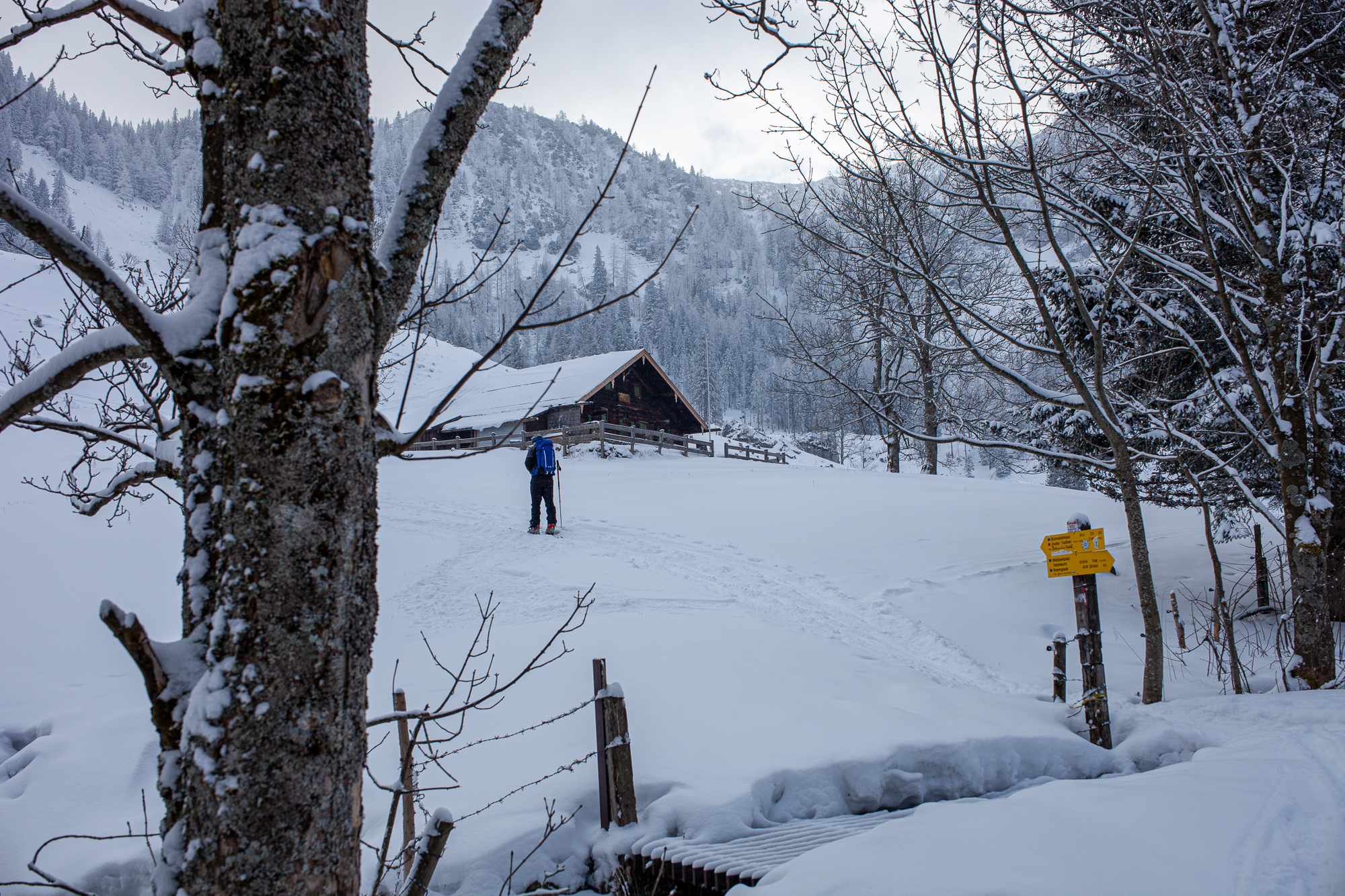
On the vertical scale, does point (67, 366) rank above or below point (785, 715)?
above

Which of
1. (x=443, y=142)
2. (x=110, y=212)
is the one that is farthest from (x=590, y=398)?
(x=110, y=212)

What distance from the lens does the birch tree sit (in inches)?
42.6

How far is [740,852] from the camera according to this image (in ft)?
9.36

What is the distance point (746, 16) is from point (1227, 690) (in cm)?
637

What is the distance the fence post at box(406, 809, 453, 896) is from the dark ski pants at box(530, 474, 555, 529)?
9.21m

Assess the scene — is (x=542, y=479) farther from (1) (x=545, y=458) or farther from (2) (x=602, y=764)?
(2) (x=602, y=764)

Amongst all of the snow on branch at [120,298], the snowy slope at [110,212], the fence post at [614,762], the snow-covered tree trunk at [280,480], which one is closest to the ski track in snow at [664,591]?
the fence post at [614,762]

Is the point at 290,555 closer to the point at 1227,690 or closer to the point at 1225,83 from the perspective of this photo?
the point at 1225,83

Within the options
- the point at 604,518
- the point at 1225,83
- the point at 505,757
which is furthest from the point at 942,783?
the point at 604,518

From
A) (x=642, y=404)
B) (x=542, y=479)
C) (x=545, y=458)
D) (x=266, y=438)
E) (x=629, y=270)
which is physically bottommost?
(x=542, y=479)

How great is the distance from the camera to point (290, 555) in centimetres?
112

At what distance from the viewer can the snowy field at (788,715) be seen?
8.16ft

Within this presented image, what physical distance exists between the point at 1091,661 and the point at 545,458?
825cm

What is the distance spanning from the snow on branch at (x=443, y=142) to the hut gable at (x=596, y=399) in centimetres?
2178
